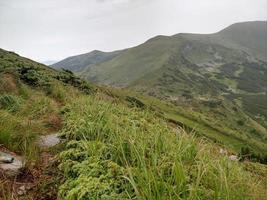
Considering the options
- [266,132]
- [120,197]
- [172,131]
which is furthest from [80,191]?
[266,132]

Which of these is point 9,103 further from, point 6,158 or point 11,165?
point 11,165

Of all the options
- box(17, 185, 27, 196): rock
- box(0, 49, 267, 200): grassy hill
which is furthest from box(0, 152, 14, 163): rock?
box(17, 185, 27, 196): rock

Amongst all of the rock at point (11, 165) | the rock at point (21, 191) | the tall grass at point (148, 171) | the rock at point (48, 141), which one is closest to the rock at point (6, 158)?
the rock at point (11, 165)

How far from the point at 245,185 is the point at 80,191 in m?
2.15

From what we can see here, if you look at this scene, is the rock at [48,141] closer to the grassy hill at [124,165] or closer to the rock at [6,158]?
the grassy hill at [124,165]

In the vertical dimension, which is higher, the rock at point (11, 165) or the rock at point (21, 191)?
the rock at point (11, 165)

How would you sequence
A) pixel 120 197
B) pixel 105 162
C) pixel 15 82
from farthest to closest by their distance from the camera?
pixel 15 82
pixel 105 162
pixel 120 197

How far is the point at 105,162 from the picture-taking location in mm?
5969

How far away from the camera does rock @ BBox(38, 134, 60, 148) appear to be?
27.0ft

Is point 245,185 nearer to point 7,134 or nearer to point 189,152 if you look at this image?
point 189,152

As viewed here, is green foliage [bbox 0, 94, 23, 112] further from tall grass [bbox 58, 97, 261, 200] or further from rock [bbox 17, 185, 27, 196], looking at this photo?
rock [bbox 17, 185, 27, 196]

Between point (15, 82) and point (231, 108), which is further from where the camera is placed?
point (231, 108)

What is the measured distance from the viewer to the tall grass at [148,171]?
4604 millimetres

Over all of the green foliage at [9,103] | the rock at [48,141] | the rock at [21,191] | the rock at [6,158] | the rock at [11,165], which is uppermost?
the green foliage at [9,103]
